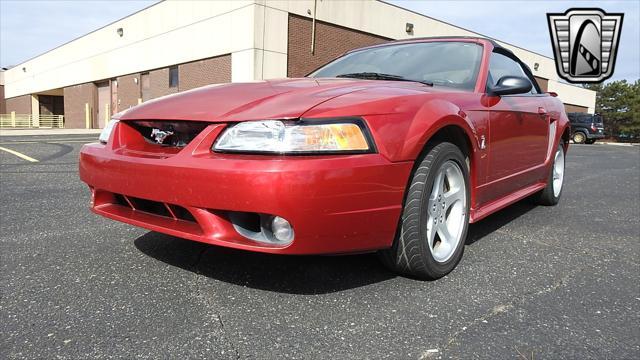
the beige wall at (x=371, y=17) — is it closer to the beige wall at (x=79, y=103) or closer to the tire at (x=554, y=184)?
the tire at (x=554, y=184)

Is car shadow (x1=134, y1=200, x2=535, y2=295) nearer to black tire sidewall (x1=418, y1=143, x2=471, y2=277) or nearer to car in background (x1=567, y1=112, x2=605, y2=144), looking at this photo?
black tire sidewall (x1=418, y1=143, x2=471, y2=277)

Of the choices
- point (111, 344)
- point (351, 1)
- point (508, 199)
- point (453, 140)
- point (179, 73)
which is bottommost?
point (111, 344)

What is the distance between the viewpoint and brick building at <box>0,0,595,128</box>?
17.8m

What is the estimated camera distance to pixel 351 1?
20250mm

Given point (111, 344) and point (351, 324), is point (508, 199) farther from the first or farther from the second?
point (111, 344)

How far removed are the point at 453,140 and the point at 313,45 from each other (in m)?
17.3

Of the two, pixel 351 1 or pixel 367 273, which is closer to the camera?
pixel 367 273

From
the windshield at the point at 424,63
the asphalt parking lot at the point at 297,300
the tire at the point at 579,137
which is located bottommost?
the asphalt parking lot at the point at 297,300

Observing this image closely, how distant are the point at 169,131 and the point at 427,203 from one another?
1.32 meters

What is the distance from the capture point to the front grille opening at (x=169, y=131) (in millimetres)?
2223

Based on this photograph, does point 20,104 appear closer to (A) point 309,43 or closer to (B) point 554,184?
(A) point 309,43

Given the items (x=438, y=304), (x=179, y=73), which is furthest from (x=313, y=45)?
(x=438, y=304)

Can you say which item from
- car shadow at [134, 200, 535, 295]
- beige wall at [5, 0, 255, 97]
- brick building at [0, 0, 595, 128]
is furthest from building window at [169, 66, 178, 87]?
car shadow at [134, 200, 535, 295]

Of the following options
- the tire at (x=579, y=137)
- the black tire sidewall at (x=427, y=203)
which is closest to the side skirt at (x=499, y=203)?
the black tire sidewall at (x=427, y=203)
